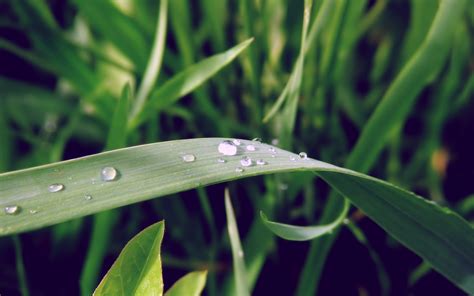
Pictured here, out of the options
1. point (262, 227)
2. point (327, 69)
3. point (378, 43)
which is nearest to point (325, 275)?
point (262, 227)

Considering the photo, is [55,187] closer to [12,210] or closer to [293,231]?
[12,210]

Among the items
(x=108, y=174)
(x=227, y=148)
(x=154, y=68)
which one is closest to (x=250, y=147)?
(x=227, y=148)

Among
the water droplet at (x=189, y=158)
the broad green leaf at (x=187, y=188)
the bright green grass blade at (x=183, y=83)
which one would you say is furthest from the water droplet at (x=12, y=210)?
the bright green grass blade at (x=183, y=83)

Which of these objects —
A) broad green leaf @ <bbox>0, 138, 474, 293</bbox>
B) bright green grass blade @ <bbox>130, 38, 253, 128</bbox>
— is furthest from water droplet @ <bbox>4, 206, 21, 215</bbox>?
bright green grass blade @ <bbox>130, 38, 253, 128</bbox>

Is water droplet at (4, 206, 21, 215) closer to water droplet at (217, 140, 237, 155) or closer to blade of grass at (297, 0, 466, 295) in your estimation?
water droplet at (217, 140, 237, 155)

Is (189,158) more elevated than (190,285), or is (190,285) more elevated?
(189,158)

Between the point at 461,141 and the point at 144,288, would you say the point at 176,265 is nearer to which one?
the point at 144,288
